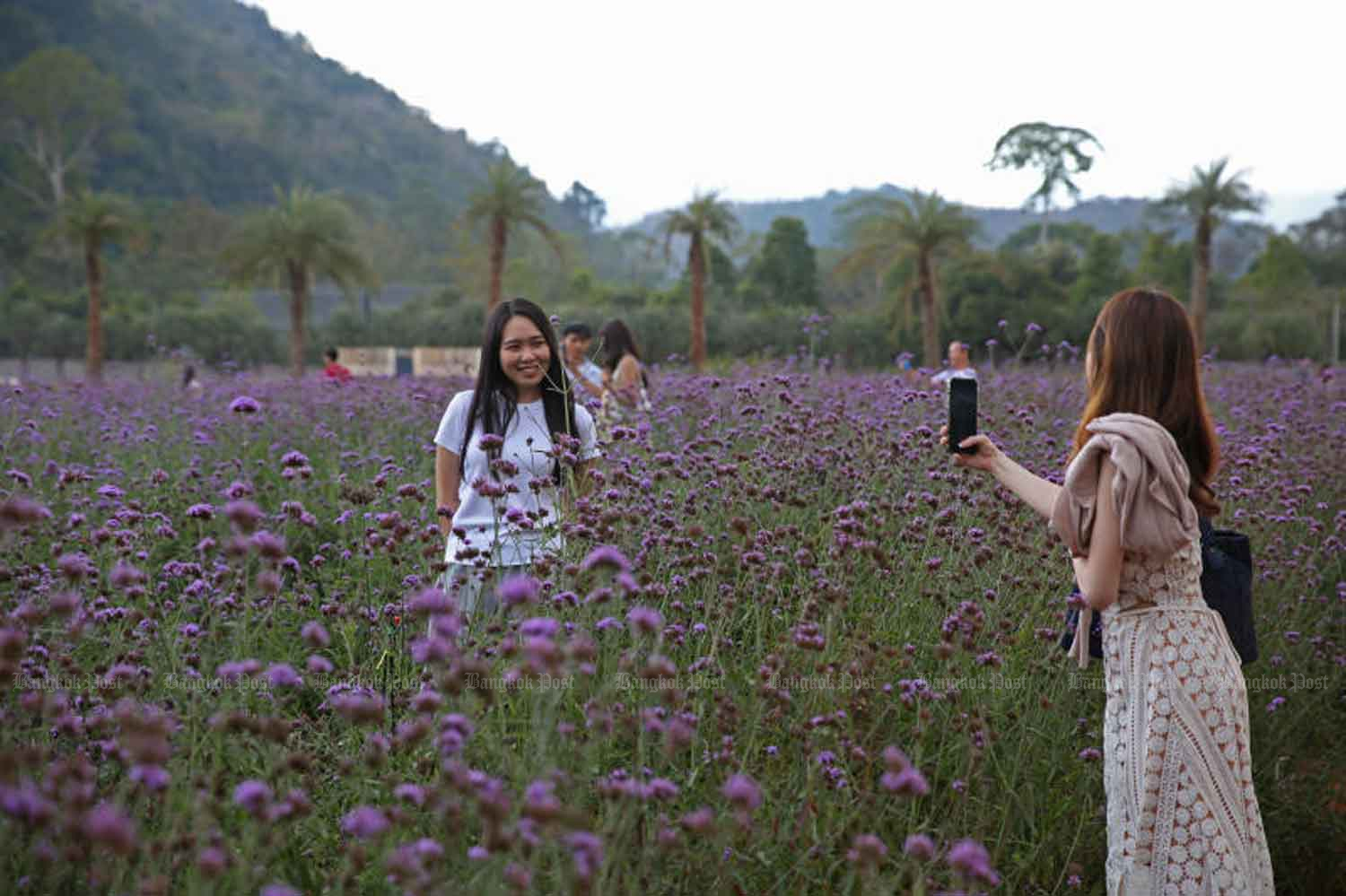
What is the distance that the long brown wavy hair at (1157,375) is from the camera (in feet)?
8.59

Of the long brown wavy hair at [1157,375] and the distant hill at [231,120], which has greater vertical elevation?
the distant hill at [231,120]

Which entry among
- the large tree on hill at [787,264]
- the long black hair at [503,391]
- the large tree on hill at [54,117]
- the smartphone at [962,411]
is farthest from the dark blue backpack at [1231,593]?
the large tree on hill at [54,117]

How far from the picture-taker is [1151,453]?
2.46 metres

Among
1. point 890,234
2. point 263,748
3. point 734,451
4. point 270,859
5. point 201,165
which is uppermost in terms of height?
point 201,165

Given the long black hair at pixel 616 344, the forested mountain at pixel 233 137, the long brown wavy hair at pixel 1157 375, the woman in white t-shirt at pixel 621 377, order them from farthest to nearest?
the forested mountain at pixel 233 137 < the long black hair at pixel 616 344 < the woman in white t-shirt at pixel 621 377 < the long brown wavy hair at pixel 1157 375

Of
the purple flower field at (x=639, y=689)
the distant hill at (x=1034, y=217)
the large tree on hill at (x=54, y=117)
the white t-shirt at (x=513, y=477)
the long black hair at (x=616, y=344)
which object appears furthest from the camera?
the distant hill at (x=1034, y=217)

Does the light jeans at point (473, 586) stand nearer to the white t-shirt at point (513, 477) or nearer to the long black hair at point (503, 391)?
the white t-shirt at point (513, 477)

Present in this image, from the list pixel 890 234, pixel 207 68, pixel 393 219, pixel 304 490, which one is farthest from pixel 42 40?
pixel 304 490

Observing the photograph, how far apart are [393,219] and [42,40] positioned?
2939 cm

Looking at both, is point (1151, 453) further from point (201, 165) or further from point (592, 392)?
point (201, 165)

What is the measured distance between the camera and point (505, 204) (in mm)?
24953

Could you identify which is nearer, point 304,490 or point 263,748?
point 263,748

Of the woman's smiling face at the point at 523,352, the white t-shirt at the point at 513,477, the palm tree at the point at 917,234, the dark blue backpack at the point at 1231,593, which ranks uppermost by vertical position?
the palm tree at the point at 917,234

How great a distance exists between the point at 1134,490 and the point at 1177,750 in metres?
0.60
